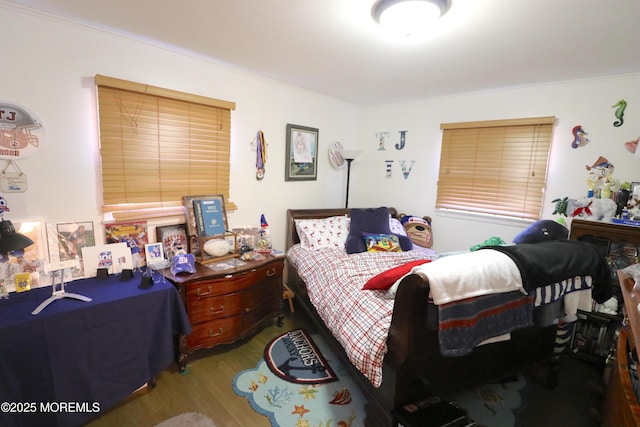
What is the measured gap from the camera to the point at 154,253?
7.06 feet

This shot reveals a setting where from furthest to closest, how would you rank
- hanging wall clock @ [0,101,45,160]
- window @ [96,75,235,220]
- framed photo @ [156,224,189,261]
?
framed photo @ [156,224,189,261], window @ [96,75,235,220], hanging wall clock @ [0,101,45,160]

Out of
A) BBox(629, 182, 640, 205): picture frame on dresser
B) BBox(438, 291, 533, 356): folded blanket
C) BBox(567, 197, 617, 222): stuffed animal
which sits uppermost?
BBox(629, 182, 640, 205): picture frame on dresser

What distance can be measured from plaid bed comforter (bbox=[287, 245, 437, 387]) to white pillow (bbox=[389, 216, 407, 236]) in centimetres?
33

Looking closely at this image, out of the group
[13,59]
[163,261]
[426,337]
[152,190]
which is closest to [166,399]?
[163,261]

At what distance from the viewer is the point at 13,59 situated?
5.29 feet

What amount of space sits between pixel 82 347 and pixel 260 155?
1892mm

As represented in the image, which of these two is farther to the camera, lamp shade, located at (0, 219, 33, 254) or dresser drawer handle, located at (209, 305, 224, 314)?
dresser drawer handle, located at (209, 305, 224, 314)

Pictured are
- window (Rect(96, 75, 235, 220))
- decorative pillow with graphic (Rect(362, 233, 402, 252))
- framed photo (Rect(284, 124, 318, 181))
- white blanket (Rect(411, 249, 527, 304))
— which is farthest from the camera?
framed photo (Rect(284, 124, 318, 181))

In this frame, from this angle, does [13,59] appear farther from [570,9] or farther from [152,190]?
[570,9]

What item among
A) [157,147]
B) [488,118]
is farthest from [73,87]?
[488,118]

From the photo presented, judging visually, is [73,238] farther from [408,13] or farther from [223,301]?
[408,13]

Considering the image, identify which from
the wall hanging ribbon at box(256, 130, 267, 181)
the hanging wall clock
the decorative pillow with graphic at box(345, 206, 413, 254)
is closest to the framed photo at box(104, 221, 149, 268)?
the hanging wall clock

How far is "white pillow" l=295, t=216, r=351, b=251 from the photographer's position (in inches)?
114

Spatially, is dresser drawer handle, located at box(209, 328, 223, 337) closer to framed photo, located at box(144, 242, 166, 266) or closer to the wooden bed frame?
framed photo, located at box(144, 242, 166, 266)
